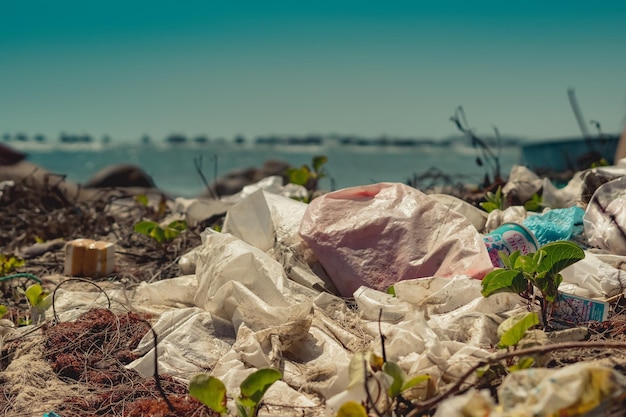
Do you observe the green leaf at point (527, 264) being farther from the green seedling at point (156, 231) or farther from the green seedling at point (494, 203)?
the green seedling at point (156, 231)

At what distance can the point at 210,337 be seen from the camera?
2.97 m

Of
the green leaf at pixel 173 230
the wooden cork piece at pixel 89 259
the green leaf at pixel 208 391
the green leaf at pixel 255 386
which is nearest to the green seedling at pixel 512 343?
the green leaf at pixel 255 386

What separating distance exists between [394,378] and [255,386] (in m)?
0.42

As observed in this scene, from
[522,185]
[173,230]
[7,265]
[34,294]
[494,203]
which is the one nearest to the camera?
[34,294]

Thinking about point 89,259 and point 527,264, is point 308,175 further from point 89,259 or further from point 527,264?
point 527,264

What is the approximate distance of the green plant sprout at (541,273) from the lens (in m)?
2.50

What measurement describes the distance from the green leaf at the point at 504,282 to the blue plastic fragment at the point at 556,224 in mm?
1094

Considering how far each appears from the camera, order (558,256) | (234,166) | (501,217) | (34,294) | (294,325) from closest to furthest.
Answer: (558,256), (294,325), (34,294), (501,217), (234,166)

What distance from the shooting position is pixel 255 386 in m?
2.09

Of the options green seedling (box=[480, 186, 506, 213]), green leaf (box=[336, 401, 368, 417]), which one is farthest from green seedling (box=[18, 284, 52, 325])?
green seedling (box=[480, 186, 506, 213])

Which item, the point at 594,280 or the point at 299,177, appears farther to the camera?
the point at 299,177

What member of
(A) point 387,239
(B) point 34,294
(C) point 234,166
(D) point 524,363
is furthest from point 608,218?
(C) point 234,166

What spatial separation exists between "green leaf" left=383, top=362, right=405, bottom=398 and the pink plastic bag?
120cm

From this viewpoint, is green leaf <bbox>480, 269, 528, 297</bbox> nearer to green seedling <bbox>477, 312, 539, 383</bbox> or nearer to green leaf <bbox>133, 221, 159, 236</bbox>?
green seedling <bbox>477, 312, 539, 383</bbox>
